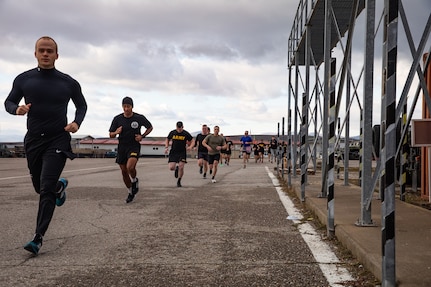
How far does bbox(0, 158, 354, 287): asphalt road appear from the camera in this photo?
3.46 meters

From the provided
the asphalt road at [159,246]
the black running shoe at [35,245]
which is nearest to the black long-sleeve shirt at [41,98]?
the black running shoe at [35,245]

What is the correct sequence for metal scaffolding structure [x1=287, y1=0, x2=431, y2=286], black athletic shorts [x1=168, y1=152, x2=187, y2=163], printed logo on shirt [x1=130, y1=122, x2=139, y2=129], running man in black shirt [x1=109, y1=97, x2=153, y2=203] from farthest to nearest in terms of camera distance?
black athletic shorts [x1=168, y1=152, x2=187, y2=163], printed logo on shirt [x1=130, y1=122, x2=139, y2=129], running man in black shirt [x1=109, y1=97, x2=153, y2=203], metal scaffolding structure [x1=287, y1=0, x2=431, y2=286]

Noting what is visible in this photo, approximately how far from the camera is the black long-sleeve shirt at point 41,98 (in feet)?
15.2

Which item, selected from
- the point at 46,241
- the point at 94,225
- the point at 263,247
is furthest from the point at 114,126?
the point at 263,247

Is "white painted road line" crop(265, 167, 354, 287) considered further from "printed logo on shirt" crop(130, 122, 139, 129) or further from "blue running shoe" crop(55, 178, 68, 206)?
"printed logo on shirt" crop(130, 122, 139, 129)

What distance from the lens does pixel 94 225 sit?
5734mm

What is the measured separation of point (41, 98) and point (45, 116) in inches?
7.2

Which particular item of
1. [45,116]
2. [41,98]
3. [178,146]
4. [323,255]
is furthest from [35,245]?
[178,146]

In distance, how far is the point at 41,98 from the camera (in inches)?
183

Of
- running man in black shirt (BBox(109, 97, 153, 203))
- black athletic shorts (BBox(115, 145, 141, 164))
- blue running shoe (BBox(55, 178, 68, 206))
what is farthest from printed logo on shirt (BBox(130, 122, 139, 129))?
blue running shoe (BBox(55, 178, 68, 206))

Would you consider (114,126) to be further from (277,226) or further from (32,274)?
(32,274)

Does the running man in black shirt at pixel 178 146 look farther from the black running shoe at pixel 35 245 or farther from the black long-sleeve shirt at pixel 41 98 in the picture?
the black running shoe at pixel 35 245

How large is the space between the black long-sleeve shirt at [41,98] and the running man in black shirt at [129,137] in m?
3.50

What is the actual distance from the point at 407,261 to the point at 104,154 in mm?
61338
